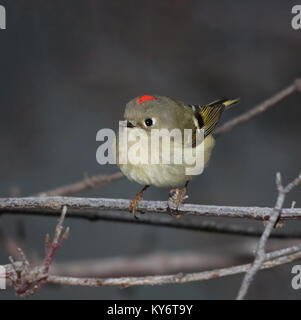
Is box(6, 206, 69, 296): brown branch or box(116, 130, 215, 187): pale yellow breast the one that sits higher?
box(116, 130, 215, 187): pale yellow breast

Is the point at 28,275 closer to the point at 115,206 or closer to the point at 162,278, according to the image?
the point at 162,278

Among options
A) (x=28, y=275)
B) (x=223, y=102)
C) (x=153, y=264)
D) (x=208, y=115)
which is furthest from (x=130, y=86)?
(x=28, y=275)

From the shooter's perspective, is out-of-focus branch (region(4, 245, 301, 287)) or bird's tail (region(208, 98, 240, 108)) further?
bird's tail (region(208, 98, 240, 108))

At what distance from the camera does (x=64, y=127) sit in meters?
4.16

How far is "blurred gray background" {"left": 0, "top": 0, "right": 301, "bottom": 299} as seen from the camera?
153 inches

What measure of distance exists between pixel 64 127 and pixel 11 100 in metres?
0.45

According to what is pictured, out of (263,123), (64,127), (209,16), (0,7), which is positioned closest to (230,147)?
(263,123)

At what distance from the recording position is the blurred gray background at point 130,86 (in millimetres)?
3879

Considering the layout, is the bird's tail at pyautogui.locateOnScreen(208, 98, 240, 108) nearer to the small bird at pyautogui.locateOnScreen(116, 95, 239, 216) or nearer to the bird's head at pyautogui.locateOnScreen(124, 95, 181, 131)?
the small bird at pyautogui.locateOnScreen(116, 95, 239, 216)

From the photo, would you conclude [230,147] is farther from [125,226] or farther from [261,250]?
[261,250]

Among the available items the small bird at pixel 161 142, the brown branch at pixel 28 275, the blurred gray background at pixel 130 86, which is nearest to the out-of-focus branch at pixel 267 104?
the small bird at pixel 161 142

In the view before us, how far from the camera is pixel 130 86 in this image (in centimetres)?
402

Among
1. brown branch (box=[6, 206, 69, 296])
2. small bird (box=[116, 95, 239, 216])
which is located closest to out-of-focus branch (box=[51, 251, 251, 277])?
small bird (box=[116, 95, 239, 216])

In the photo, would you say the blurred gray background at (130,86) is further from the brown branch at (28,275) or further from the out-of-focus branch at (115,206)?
the brown branch at (28,275)
